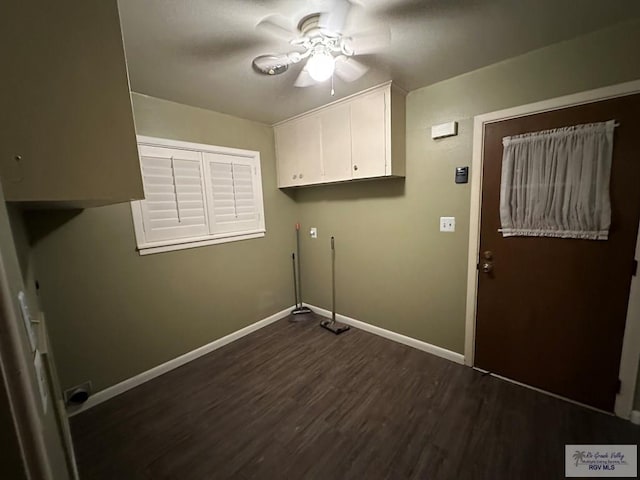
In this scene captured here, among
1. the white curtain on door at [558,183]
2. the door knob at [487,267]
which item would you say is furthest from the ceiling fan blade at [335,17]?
the door knob at [487,267]

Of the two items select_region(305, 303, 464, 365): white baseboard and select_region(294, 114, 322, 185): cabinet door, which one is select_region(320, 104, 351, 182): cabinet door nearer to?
select_region(294, 114, 322, 185): cabinet door

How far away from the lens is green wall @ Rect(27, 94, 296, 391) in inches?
74.2

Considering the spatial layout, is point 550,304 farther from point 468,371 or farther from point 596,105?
point 596,105

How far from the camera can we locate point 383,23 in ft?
4.65

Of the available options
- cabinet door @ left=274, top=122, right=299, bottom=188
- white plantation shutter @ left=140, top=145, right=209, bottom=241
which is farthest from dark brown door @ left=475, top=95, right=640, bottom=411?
white plantation shutter @ left=140, top=145, right=209, bottom=241

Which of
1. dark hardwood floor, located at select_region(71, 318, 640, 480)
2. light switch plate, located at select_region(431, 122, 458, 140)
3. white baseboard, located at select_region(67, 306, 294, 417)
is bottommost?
dark hardwood floor, located at select_region(71, 318, 640, 480)

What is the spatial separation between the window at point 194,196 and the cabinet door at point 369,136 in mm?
1205

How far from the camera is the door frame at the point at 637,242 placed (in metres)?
1.59

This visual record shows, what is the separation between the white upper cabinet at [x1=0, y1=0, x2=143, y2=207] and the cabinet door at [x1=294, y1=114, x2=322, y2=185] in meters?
2.01

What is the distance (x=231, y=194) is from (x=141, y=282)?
1170 millimetres

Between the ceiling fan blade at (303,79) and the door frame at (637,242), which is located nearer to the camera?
the door frame at (637,242)

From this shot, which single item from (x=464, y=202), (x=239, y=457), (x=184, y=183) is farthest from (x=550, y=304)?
(x=184, y=183)

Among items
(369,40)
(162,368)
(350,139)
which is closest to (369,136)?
(350,139)

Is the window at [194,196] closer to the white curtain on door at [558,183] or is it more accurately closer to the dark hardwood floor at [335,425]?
the dark hardwood floor at [335,425]
